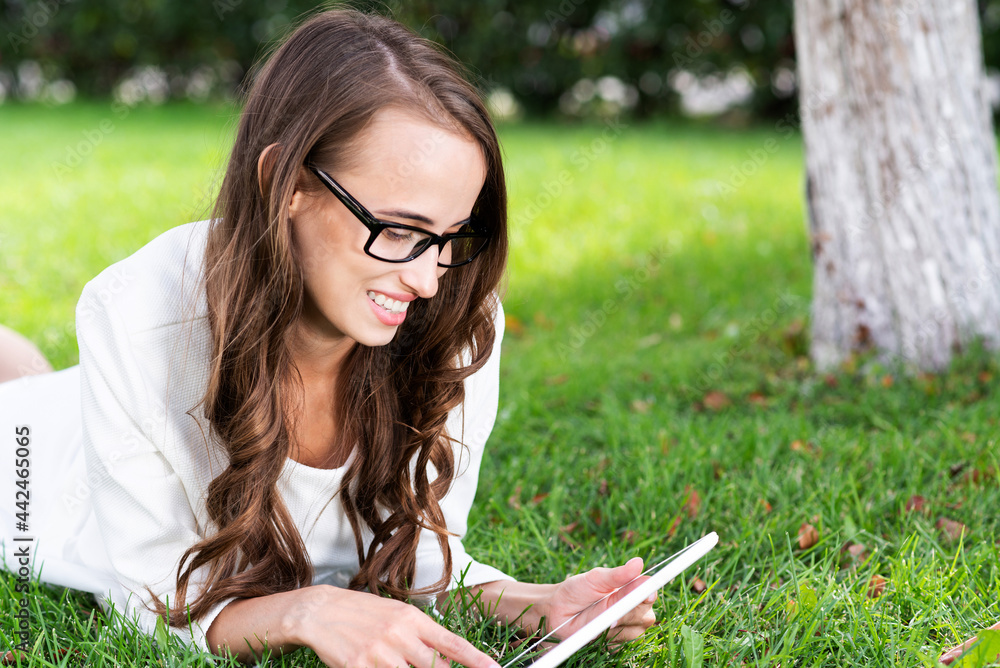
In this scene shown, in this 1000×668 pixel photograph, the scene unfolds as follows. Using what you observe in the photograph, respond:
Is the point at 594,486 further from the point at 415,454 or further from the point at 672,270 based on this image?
the point at 672,270

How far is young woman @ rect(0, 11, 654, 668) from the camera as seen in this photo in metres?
1.57

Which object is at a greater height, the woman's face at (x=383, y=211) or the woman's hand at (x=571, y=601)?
the woman's face at (x=383, y=211)

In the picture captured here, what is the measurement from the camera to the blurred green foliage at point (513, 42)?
1017 cm

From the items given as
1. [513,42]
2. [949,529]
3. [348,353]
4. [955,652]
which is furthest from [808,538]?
[513,42]

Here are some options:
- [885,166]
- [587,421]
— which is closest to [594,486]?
[587,421]

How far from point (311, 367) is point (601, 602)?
2.51 ft

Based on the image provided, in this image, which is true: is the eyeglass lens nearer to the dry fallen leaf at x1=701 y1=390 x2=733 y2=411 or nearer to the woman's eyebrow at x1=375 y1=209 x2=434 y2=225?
the woman's eyebrow at x1=375 y1=209 x2=434 y2=225

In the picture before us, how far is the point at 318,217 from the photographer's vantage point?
160 centimetres

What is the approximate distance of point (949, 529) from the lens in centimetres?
236

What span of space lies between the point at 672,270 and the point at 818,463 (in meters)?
2.45

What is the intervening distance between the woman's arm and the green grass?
10 centimetres

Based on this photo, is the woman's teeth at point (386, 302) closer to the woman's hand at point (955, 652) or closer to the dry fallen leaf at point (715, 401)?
the woman's hand at point (955, 652)

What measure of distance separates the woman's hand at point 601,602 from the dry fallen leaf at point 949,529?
40.5 inches

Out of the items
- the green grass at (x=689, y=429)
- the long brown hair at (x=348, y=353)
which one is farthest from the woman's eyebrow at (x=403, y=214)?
the green grass at (x=689, y=429)
